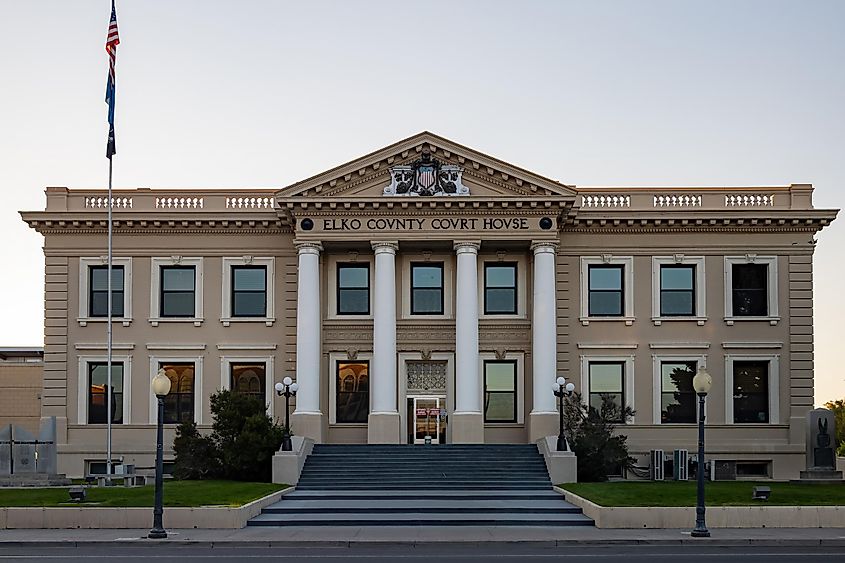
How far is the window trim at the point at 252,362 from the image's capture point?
152ft

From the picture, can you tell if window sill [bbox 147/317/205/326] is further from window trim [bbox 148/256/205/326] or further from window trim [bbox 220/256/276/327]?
window trim [bbox 220/256/276/327]

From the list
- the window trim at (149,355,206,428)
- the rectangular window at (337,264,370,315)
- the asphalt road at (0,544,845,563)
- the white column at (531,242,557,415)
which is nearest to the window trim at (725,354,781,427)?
the white column at (531,242,557,415)

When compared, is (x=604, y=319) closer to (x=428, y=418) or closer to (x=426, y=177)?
(x=428, y=418)

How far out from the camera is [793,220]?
1806 inches

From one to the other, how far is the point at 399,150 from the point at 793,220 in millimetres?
15651

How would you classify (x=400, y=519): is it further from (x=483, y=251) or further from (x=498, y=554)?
(x=483, y=251)

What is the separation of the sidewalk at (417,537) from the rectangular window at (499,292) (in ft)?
54.4

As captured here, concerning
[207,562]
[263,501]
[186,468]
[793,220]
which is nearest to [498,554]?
[207,562]

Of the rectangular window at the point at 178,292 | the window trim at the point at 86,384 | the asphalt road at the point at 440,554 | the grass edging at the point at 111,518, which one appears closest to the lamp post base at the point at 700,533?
the asphalt road at the point at 440,554

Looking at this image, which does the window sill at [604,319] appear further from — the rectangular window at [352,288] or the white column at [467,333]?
the rectangular window at [352,288]

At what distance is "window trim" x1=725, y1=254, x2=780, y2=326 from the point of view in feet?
151

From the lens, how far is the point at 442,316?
46.2 m

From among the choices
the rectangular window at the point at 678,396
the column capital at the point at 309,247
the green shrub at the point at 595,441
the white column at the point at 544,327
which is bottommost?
the green shrub at the point at 595,441

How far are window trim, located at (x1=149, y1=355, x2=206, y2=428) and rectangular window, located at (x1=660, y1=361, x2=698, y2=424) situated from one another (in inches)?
713
